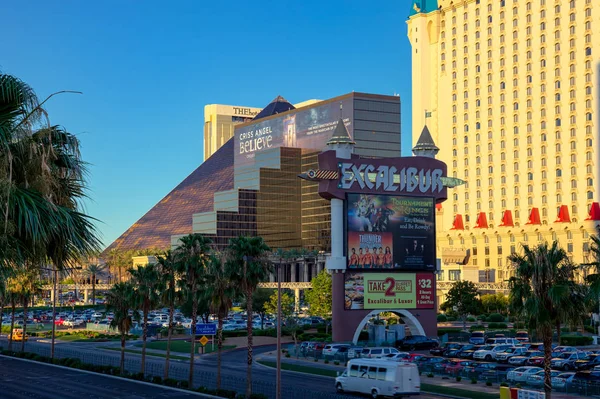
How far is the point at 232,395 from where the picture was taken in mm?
54562

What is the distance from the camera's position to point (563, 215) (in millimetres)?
169500

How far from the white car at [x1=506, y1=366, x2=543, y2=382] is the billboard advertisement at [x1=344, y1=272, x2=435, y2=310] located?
26.8 meters

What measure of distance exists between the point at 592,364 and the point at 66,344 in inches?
2700

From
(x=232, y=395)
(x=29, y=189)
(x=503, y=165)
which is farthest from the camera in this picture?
(x=503, y=165)

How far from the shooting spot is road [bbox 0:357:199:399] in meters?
55.8

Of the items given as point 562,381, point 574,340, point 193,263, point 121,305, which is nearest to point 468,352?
point 574,340

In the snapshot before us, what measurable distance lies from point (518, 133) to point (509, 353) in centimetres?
11123

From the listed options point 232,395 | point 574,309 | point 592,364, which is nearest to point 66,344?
point 232,395

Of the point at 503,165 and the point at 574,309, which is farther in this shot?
the point at 503,165

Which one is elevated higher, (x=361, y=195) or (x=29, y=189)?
(x=361, y=195)

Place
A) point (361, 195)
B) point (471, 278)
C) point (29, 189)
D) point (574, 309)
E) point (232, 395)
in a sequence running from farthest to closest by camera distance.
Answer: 1. point (471, 278)
2. point (361, 195)
3. point (232, 395)
4. point (574, 309)
5. point (29, 189)

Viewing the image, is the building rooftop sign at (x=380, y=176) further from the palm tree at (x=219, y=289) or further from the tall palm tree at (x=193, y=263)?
the palm tree at (x=219, y=289)

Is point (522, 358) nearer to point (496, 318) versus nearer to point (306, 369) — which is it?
point (306, 369)

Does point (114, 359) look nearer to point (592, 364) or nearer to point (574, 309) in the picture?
point (592, 364)
